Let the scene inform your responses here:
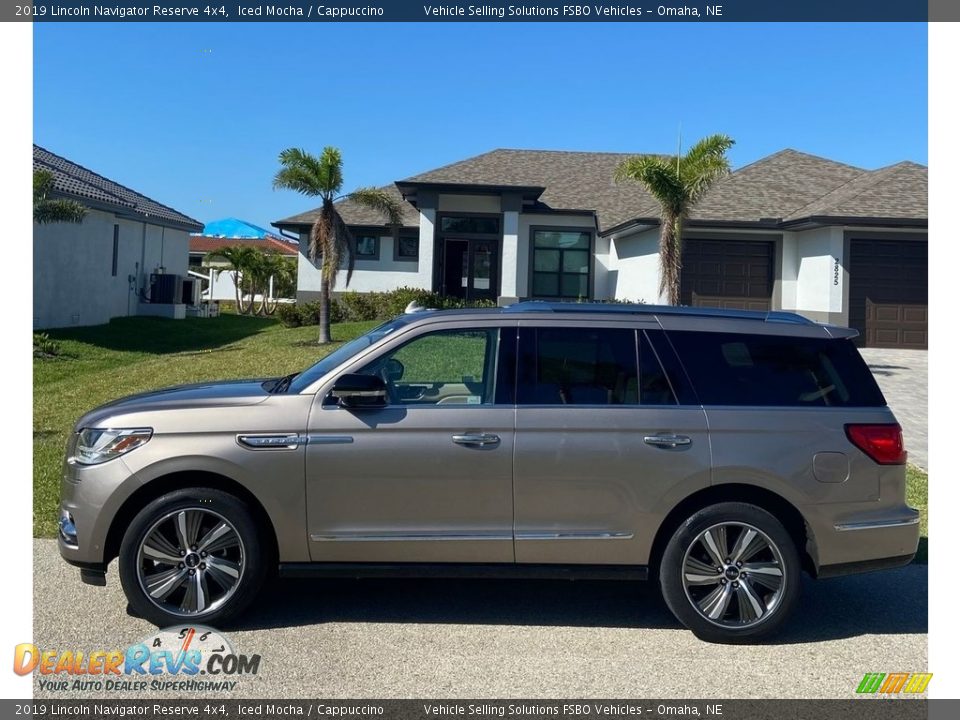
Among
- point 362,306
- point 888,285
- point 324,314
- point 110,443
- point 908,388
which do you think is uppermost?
point 888,285

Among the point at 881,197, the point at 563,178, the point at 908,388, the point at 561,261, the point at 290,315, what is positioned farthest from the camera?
the point at 563,178

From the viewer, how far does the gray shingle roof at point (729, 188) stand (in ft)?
75.8

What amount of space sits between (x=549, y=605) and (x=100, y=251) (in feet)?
79.9

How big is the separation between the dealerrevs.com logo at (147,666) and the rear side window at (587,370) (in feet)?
7.32

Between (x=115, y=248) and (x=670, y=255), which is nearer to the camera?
(x=670, y=255)

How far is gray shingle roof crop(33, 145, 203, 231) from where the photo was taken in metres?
24.4

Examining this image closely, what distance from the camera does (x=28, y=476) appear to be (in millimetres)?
8391

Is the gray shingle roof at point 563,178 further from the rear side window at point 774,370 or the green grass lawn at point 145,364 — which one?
the rear side window at point 774,370

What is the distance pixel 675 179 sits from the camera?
1800cm

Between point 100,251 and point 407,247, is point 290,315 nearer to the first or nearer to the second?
point 407,247

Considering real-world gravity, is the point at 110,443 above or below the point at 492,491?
above

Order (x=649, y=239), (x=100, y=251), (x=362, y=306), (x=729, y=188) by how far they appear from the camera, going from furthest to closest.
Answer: (x=362, y=306), (x=100, y=251), (x=729, y=188), (x=649, y=239)

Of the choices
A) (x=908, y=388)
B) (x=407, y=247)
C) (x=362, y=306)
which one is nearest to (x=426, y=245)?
(x=362, y=306)

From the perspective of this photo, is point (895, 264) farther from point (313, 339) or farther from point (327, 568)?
point (327, 568)
